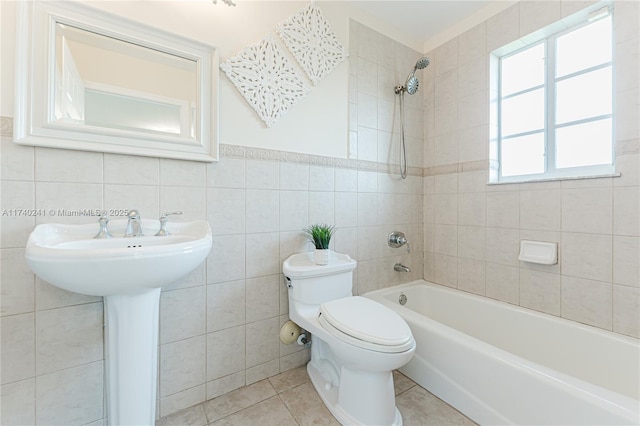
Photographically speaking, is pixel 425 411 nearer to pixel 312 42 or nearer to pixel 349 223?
A: pixel 349 223

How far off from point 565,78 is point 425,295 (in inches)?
64.6

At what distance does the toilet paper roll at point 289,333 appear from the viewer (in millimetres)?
1475

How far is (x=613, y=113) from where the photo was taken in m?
1.33

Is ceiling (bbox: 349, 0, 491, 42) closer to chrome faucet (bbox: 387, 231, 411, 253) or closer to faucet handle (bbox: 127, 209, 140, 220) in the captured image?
chrome faucet (bbox: 387, 231, 411, 253)

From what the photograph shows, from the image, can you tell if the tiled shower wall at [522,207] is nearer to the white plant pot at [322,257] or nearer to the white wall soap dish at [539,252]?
the white wall soap dish at [539,252]

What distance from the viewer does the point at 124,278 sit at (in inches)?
30.7

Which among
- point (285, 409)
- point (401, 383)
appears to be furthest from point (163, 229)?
point (401, 383)

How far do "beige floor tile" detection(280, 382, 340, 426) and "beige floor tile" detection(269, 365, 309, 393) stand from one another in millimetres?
31

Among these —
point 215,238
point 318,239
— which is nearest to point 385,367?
point 318,239

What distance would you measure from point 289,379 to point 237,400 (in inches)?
11.4

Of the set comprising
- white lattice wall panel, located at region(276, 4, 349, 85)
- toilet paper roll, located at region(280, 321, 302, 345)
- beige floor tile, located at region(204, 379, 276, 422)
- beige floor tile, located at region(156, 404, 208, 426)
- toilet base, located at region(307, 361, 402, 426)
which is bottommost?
beige floor tile, located at region(156, 404, 208, 426)

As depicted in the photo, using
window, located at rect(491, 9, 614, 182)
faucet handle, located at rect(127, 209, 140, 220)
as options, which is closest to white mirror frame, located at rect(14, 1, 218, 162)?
faucet handle, located at rect(127, 209, 140, 220)

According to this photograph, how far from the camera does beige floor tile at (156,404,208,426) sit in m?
1.18

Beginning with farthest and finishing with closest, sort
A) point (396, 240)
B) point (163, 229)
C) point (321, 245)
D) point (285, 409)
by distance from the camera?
point (396, 240)
point (321, 245)
point (285, 409)
point (163, 229)
